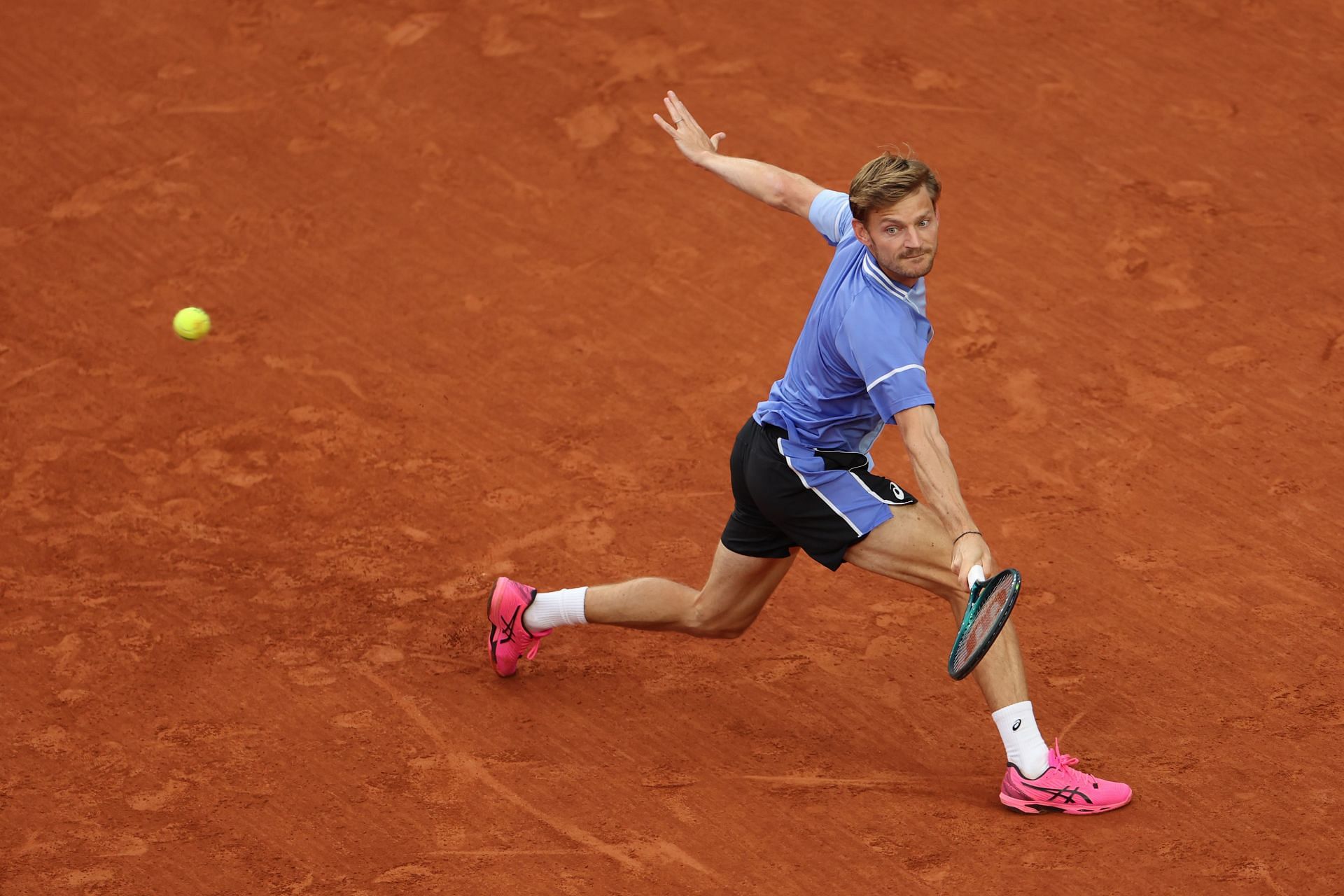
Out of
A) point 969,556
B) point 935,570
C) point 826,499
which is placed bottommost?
point 935,570

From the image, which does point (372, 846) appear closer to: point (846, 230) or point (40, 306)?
point (846, 230)

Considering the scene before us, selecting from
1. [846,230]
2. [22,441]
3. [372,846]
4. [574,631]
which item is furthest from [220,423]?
[846,230]

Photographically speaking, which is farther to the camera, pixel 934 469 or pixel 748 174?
pixel 748 174

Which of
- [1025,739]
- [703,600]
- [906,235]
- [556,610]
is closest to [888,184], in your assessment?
[906,235]

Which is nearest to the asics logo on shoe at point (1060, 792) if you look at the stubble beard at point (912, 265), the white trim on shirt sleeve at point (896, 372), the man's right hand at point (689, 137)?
the white trim on shirt sleeve at point (896, 372)

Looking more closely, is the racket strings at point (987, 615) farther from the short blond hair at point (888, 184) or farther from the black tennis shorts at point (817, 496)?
the short blond hair at point (888, 184)

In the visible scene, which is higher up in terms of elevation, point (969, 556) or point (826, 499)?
point (969, 556)

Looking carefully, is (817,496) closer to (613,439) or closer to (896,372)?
(896,372)

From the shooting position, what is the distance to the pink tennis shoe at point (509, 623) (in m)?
5.62

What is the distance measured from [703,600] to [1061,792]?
134 cm

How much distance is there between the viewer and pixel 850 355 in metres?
4.50

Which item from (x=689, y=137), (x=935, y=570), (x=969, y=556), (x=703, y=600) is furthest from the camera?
(x=689, y=137)

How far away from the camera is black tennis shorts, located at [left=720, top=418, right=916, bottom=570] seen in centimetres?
480

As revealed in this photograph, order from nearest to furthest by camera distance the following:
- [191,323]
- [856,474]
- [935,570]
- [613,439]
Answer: [935,570], [856,474], [191,323], [613,439]
